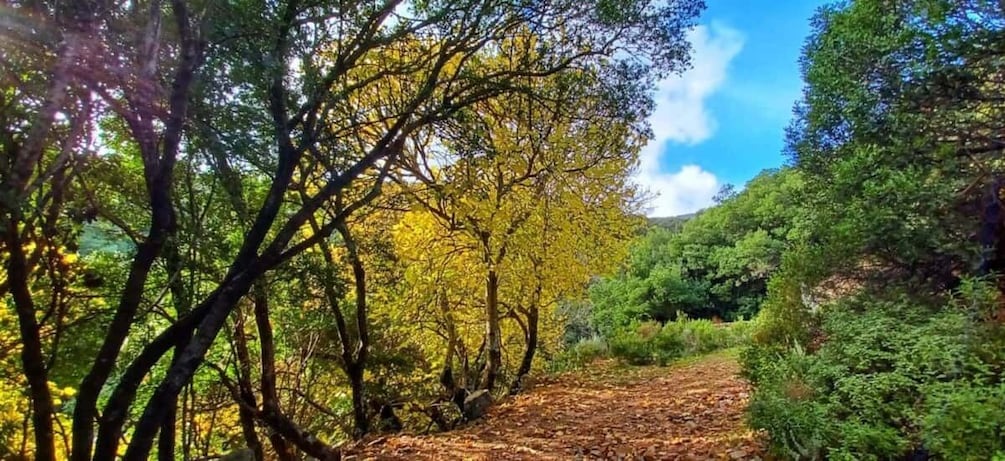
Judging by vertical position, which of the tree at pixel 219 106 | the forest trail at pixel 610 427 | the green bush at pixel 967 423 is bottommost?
the forest trail at pixel 610 427

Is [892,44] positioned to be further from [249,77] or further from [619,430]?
[249,77]

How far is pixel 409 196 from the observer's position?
718cm

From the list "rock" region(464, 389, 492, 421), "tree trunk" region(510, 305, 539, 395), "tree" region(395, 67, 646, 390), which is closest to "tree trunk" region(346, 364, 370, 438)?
"rock" region(464, 389, 492, 421)

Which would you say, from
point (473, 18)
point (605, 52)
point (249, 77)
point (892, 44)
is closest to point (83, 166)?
point (249, 77)

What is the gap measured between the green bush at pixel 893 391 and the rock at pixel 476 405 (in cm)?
473

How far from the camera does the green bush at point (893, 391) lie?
258 centimetres

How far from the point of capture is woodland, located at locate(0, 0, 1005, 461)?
3.46 metres

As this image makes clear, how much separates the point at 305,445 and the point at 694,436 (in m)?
4.07

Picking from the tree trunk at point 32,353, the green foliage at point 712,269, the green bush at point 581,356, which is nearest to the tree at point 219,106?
A: the tree trunk at point 32,353

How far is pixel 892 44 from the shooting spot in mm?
4230

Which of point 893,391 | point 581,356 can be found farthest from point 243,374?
point 581,356

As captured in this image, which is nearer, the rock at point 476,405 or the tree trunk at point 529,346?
the rock at point 476,405

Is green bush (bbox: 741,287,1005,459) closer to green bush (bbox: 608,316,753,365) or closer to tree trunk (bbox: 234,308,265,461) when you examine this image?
tree trunk (bbox: 234,308,265,461)

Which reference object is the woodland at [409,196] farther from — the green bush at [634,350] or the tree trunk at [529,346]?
the green bush at [634,350]
